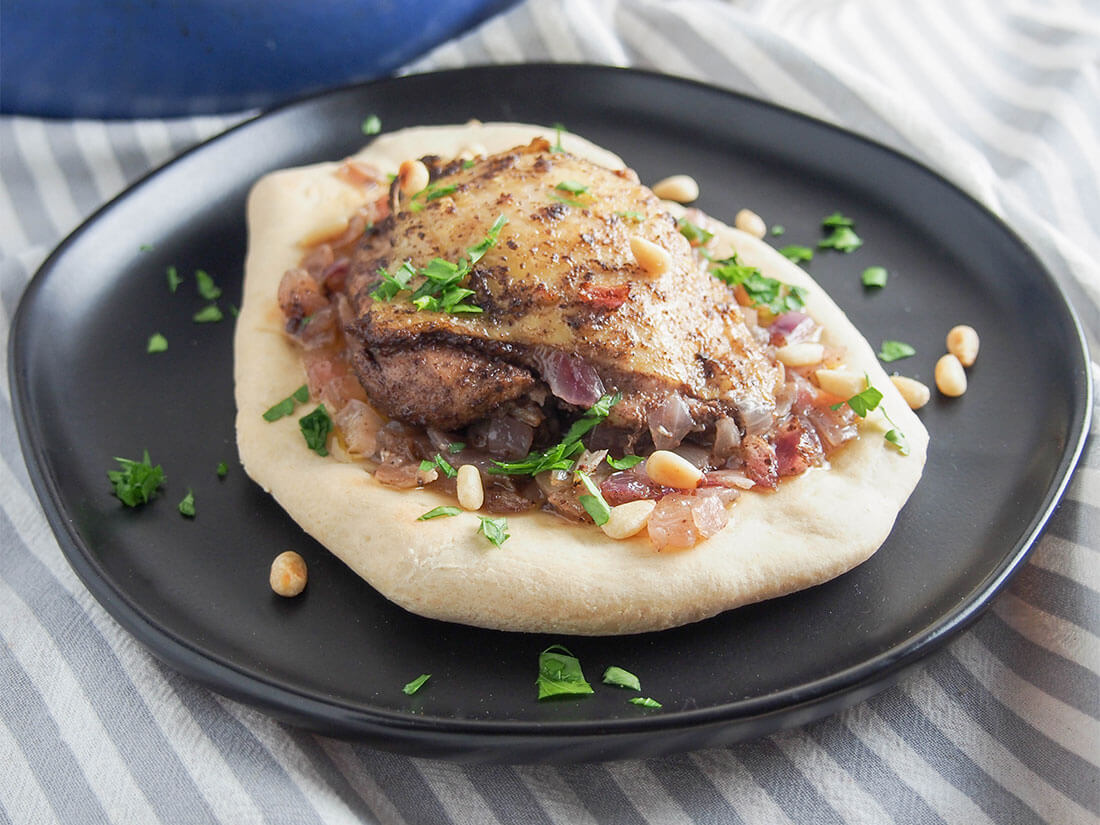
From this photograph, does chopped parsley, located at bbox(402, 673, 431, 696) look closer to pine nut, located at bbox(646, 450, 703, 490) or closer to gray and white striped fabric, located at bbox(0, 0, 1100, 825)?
gray and white striped fabric, located at bbox(0, 0, 1100, 825)

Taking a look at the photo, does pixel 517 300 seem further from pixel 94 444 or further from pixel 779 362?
pixel 94 444

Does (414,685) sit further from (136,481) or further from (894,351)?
(894,351)

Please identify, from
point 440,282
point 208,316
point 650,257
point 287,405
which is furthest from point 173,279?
point 650,257

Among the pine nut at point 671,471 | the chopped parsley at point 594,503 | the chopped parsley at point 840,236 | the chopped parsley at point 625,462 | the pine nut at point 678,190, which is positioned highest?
the chopped parsley at point 840,236

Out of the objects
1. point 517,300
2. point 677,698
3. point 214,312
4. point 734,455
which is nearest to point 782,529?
point 734,455

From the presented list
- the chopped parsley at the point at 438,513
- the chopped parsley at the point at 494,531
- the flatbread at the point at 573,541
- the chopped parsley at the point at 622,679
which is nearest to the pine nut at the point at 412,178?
the flatbread at the point at 573,541

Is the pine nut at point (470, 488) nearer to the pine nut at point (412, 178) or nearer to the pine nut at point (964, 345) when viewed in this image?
the pine nut at point (412, 178)

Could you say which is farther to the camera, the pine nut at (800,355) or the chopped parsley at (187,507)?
the pine nut at (800,355)
